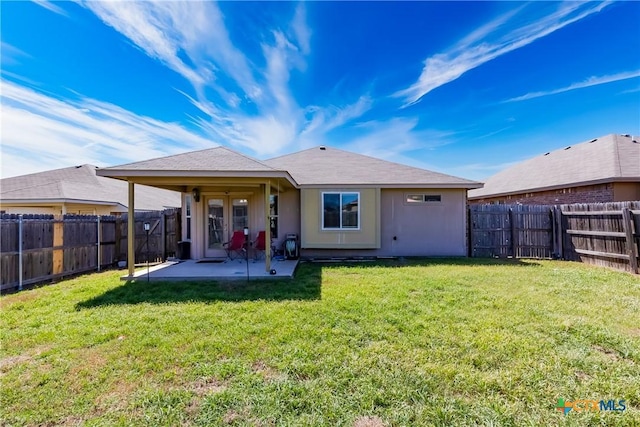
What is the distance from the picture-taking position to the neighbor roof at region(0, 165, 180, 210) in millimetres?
12141

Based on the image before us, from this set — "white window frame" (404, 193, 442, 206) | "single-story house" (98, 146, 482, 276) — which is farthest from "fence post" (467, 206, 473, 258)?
"white window frame" (404, 193, 442, 206)

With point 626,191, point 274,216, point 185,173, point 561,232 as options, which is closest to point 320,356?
point 185,173

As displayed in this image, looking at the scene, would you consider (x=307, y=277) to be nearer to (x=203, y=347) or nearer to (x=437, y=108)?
(x=203, y=347)

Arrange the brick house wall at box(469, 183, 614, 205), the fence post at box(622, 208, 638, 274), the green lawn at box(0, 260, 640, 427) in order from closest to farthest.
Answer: the green lawn at box(0, 260, 640, 427)
the fence post at box(622, 208, 638, 274)
the brick house wall at box(469, 183, 614, 205)

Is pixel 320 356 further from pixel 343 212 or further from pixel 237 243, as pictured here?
pixel 343 212

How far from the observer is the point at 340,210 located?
9.85 metres

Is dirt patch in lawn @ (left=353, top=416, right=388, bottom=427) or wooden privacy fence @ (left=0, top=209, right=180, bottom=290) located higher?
wooden privacy fence @ (left=0, top=209, right=180, bottom=290)

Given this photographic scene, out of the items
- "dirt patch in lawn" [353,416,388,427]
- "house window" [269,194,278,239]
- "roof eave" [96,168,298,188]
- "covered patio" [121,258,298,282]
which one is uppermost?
"roof eave" [96,168,298,188]

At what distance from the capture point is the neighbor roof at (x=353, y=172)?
32.6 ft

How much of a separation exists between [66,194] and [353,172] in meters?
12.0

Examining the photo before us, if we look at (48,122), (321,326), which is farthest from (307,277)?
(48,122)

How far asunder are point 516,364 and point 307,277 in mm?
4702

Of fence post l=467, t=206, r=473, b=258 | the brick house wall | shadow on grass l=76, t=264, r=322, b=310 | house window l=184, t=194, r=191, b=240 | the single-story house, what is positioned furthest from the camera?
the brick house wall

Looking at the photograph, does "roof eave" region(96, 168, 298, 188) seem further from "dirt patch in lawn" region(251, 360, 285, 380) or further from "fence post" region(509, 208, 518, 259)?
"fence post" region(509, 208, 518, 259)
